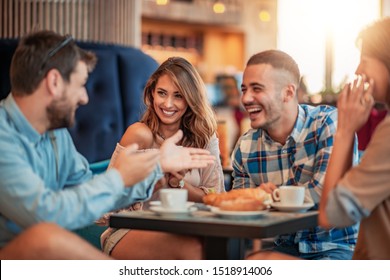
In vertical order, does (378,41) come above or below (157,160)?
above

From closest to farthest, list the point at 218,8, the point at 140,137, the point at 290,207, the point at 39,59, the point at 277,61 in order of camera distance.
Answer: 1. the point at 39,59
2. the point at 290,207
3. the point at 277,61
4. the point at 140,137
5. the point at 218,8

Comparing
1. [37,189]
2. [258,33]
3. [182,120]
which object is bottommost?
[37,189]

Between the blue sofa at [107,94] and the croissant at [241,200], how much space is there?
2363 millimetres

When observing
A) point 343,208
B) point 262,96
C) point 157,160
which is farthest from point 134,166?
point 262,96

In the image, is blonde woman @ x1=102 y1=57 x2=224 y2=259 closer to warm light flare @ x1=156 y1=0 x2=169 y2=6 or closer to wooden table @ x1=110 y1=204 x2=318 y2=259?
wooden table @ x1=110 y1=204 x2=318 y2=259

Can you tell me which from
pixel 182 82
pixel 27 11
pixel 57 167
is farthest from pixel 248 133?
pixel 27 11

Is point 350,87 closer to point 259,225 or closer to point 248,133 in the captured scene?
point 259,225

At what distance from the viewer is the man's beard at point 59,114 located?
89.0 inches

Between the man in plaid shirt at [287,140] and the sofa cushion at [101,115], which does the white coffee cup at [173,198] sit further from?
the sofa cushion at [101,115]

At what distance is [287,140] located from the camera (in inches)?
112

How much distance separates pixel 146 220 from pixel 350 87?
2.42 feet

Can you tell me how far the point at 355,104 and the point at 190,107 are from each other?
3.77 feet

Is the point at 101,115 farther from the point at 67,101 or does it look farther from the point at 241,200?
the point at 241,200

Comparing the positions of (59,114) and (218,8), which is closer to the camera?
(59,114)
